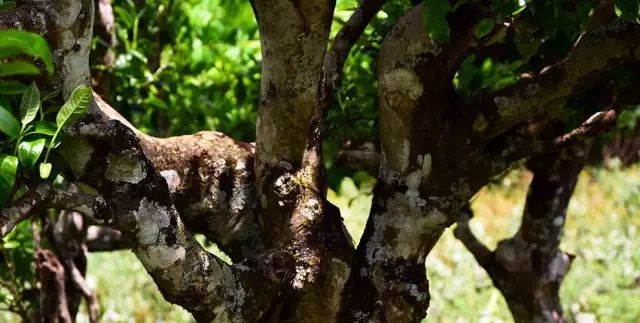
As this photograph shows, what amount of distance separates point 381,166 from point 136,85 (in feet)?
2.85

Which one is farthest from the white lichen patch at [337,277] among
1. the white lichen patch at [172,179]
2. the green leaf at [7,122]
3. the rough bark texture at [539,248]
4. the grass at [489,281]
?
the grass at [489,281]

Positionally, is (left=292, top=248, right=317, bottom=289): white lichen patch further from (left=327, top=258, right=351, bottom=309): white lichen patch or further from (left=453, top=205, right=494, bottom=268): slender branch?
(left=453, top=205, right=494, bottom=268): slender branch

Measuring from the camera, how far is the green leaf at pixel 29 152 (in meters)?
0.98

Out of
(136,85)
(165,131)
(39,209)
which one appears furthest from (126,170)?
(165,131)

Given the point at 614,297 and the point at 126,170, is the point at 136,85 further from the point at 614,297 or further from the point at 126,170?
the point at 614,297

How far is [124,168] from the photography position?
3.95 feet

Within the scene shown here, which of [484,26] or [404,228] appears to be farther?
[404,228]

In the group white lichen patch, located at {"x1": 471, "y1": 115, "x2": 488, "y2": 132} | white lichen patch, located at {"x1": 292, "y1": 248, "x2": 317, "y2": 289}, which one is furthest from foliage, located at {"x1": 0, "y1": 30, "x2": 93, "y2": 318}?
→ white lichen patch, located at {"x1": 471, "y1": 115, "x2": 488, "y2": 132}

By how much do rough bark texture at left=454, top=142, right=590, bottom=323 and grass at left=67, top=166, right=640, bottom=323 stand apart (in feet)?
3.23

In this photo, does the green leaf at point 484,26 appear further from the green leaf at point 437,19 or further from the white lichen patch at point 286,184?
the white lichen patch at point 286,184

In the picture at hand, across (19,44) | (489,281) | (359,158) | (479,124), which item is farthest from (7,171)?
(489,281)

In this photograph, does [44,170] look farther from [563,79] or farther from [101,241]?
[101,241]

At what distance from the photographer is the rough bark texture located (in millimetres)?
2217

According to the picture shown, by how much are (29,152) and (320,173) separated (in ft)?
1.84
